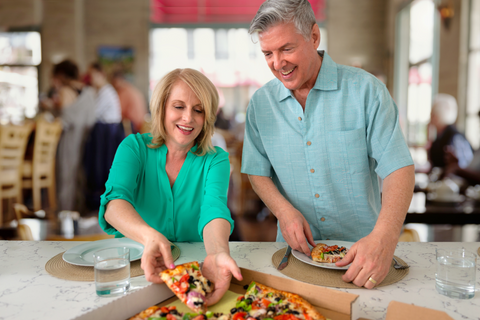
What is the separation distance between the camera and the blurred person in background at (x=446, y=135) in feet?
14.0

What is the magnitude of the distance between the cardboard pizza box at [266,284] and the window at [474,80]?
4840mm

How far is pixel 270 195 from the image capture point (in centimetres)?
126

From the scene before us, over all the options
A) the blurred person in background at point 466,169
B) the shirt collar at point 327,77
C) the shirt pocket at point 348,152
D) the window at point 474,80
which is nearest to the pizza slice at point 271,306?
the shirt pocket at point 348,152

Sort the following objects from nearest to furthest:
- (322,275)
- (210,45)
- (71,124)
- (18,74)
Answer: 1. (322,275)
2. (71,124)
3. (18,74)
4. (210,45)

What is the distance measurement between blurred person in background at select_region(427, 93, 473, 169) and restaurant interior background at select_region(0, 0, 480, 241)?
0.65m

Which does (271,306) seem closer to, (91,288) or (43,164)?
(91,288)

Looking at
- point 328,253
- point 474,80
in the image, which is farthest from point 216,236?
point 474,80

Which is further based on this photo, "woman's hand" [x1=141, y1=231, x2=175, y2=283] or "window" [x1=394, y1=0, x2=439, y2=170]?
"window" [x1=394, y1=0, x2=439, y2=170]

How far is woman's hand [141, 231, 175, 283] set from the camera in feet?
2.82

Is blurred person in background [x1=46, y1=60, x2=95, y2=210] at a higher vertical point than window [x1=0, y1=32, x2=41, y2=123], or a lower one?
lower

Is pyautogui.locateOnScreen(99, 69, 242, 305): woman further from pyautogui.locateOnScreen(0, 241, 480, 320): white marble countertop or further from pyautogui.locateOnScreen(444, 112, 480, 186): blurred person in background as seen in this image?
pyautogui.locateOnScreen(444, 112, 480, 186): blurred person in background

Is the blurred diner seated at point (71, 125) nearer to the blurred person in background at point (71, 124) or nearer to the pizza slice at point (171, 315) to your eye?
the blurred person in background at point (71, 124)

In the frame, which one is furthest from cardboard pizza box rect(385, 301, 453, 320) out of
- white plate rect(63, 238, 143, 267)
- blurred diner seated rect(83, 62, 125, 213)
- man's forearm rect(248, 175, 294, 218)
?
blurred diner seated rect(83, 62, 125, 213)

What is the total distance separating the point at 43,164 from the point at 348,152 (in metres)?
A: 4.18
